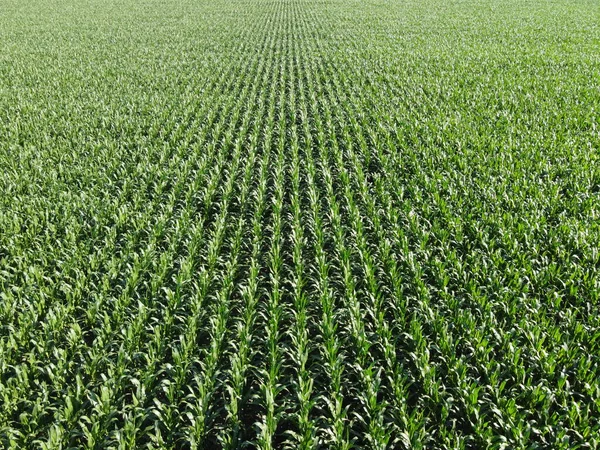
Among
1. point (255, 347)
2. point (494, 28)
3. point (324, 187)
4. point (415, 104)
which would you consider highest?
point (494, 28)

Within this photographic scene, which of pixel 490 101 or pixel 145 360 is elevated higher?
pixel 490 101

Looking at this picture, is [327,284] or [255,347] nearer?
[255,347]

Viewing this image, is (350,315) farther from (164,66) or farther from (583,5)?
(583,5)

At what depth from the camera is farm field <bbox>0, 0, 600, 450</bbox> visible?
14.3ft

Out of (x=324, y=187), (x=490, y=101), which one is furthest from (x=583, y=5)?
(x=324, y=187)

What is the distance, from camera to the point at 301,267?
21.4ft

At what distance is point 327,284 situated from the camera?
606 centimetres

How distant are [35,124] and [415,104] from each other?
9838 mm

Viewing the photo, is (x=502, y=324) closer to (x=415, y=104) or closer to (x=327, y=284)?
(x=327, y=284)

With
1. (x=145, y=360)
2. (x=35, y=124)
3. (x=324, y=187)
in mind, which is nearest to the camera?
(x=145, y=360)

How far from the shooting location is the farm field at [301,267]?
14.3 ft

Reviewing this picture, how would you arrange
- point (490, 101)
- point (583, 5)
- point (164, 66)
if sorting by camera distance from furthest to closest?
1. point (583, 5)
2. point (164, 66)
3. point (490, 101)

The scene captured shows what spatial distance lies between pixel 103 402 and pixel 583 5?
144 feet

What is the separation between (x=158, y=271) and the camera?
643 cm
